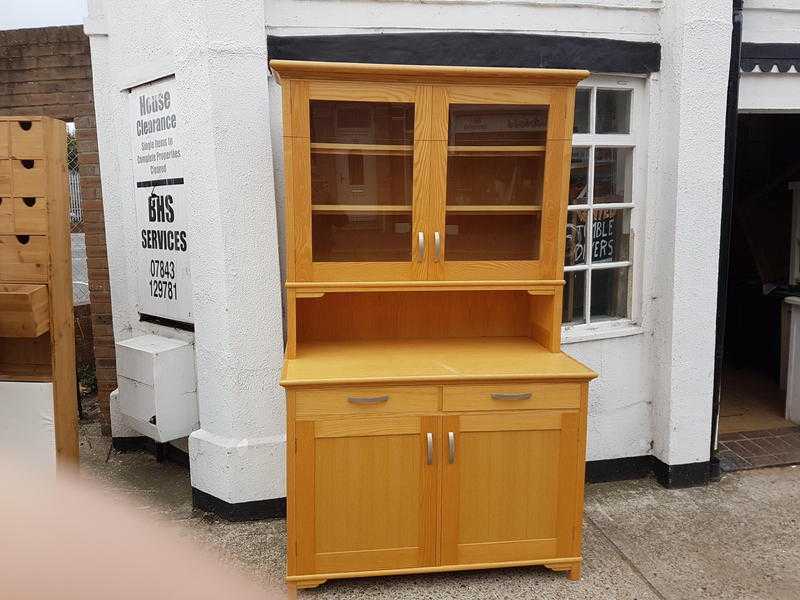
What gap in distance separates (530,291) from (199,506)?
236cm

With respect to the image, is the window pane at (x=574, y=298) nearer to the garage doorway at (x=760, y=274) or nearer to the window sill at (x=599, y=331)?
the window sill at (x=599, y=331)

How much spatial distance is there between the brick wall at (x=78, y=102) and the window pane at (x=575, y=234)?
10.9 feet

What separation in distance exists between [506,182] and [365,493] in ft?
5.66

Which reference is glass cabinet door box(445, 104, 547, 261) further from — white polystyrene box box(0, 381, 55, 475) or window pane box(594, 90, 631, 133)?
white polystyrene box box(0, 381, 55, 475)

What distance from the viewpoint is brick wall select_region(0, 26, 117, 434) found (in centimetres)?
470

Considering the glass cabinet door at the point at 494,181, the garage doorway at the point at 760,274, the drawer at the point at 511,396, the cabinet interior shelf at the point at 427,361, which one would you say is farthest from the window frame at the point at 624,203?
the garage doorway at the point at 760,274

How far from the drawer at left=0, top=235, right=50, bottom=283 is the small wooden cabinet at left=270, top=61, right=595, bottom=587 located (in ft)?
4.14

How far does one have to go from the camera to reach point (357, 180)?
3232mm

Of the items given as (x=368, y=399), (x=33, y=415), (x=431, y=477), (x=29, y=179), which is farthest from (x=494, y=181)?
(x=33, y=415)

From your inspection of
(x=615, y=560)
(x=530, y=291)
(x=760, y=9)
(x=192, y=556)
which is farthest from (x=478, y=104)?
(x=192, y=556)

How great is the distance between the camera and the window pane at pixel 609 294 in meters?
4.24

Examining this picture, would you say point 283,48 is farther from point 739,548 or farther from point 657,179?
point 739,548

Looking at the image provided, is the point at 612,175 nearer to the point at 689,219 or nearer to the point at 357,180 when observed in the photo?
the point at 689,219

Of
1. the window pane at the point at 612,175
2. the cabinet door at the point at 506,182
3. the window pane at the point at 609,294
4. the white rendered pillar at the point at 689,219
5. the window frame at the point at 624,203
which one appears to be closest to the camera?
the cabinet door at the point at 506,182
